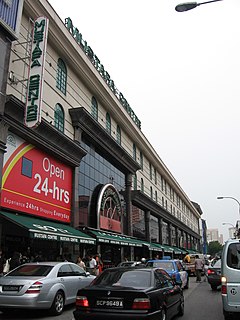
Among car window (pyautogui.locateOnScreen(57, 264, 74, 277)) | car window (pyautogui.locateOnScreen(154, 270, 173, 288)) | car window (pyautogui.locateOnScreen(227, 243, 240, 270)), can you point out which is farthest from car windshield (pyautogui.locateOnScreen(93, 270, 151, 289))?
car window (pyautogui.locateOnScreen(57, 264, 74, 277))

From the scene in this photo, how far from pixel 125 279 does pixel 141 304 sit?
0.98 metres

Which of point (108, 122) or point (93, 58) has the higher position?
point (93, 58)

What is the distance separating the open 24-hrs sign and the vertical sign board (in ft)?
4.81

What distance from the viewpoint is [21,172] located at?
655 inches

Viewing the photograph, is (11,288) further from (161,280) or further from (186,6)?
(186,6)

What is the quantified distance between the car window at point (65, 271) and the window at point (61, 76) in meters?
13.0

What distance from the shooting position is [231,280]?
26.0 feet

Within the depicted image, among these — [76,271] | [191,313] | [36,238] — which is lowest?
[191,313]

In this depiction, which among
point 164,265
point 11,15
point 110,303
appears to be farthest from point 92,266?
point 11,15

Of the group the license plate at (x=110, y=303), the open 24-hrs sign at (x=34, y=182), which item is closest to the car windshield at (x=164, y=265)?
the open 24-hrs sign at (x=34, y=182)

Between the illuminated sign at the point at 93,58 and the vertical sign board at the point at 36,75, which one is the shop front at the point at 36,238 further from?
the illuminated sign at the point at 93,58

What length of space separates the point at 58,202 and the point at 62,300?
10.2 metres

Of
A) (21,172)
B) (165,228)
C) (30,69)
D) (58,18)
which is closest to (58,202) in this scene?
(21,172)

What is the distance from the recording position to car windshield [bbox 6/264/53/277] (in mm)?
10000
